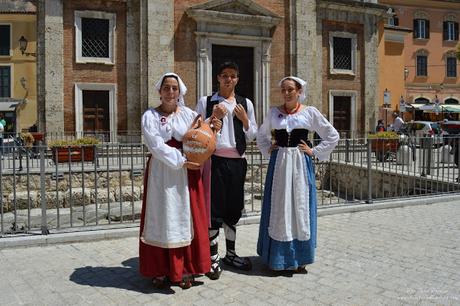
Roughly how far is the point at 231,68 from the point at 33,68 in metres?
31.4

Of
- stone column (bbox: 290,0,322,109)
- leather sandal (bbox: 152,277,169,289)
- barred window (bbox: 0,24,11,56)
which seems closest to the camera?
leather sandal (bbox: 152,277,169,289)

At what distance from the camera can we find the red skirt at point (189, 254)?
14.0 ft

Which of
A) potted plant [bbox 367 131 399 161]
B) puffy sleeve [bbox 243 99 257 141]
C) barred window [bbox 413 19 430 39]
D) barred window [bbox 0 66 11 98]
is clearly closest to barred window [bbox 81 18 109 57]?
potted plant [bbox 367 131 399 161]

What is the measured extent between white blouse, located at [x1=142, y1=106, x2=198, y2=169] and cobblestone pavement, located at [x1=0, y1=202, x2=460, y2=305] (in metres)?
1.26

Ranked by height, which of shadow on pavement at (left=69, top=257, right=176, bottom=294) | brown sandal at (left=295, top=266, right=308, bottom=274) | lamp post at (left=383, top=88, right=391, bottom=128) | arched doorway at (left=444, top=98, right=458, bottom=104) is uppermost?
arched doorway at (left=444, top=98, right=458, bottom=104)

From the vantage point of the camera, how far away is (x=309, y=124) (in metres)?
4.88

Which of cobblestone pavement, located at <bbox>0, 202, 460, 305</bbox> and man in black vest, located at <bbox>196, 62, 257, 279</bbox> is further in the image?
man in black vest, located at <bbox>196, 62, 257, 279</bbox>

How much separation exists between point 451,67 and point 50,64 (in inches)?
1506

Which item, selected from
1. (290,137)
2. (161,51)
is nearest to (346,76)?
(161,51)

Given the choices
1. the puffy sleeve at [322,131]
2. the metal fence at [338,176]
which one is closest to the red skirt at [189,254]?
the puffy sleeve at [322,131]

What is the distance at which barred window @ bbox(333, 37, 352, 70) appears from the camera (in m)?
22.5

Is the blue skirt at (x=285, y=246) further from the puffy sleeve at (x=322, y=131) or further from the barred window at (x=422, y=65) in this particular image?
the barred window at (x=422, y=65)

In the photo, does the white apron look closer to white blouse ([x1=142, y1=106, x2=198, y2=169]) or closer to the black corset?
the black corset

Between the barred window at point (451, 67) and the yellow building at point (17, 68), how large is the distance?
35.8m
